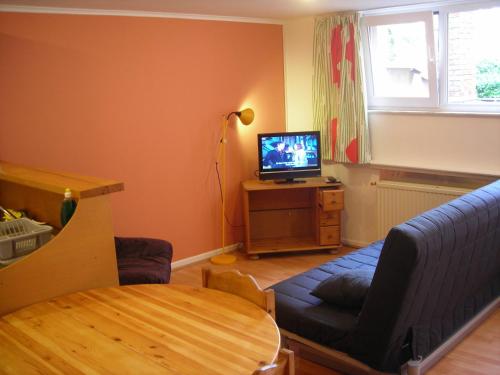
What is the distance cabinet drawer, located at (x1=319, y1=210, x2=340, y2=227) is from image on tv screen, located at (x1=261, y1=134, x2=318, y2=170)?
46 centimetres

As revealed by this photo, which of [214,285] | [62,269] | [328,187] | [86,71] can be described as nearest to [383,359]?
[214,285]

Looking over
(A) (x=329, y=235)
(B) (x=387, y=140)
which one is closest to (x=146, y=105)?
(A) (x=329, y=235)

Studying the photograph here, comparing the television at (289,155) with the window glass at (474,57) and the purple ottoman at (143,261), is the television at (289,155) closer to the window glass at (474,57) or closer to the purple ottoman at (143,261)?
the window glass at (474,57)

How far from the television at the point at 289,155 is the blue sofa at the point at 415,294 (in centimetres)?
188

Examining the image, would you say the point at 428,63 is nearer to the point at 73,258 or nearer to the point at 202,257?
the point at 202,257

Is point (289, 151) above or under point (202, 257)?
above

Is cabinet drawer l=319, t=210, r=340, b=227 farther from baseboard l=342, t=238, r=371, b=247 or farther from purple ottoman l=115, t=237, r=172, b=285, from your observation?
purple ottoman l=115, t=237, r=172, b=285

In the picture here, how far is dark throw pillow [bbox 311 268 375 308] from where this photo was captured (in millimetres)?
3057

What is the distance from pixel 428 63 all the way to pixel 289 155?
4.78 ft

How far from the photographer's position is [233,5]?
14.9 feet

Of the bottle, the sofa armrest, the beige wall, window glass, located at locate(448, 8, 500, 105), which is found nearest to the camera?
Answer: the bottle

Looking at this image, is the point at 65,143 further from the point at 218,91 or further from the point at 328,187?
the point at 328,187

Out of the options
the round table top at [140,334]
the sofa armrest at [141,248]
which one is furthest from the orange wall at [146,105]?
the round table top at [140,334]

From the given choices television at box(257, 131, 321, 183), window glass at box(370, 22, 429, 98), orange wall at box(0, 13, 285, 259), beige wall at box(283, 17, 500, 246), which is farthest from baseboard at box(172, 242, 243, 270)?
window glass at box(370, 22, 429, 98)
